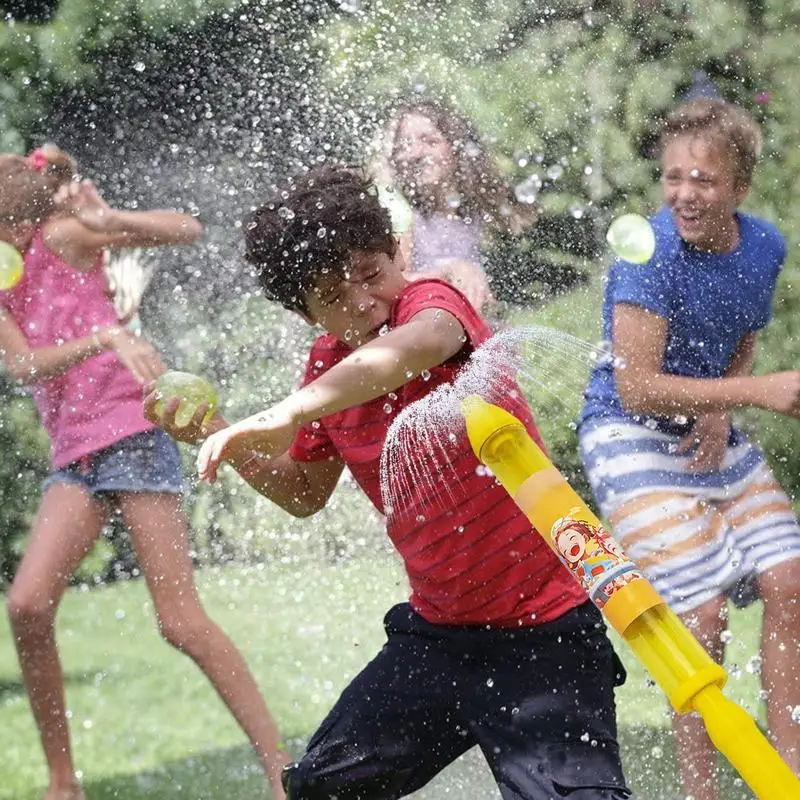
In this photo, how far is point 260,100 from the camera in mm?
6938

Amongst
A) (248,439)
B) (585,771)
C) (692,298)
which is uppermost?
(692,298)

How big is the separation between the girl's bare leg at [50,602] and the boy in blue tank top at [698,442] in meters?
1.07

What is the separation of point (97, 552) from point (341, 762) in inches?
169

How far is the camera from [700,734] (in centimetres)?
297

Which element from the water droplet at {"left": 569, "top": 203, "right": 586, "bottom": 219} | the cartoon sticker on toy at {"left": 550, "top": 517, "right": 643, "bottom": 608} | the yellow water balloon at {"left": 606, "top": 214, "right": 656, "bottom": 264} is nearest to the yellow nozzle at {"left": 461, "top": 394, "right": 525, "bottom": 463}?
the cartoon sticker on toy at {"left": 550, "top": 517, "right": 643, "bottom": 608}

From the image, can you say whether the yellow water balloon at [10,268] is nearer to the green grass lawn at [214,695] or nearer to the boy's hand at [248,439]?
the green grass lawn at [214,695]

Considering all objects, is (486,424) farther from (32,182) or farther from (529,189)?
(529,189)

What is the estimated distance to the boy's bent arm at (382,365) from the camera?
1.92 metres

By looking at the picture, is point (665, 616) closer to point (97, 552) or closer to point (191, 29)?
point (97, 552)

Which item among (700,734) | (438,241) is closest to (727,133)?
(438,241)

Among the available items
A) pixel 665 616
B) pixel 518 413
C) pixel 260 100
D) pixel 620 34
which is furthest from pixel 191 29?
pixel 665 616

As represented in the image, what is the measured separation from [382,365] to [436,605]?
1.37 feet

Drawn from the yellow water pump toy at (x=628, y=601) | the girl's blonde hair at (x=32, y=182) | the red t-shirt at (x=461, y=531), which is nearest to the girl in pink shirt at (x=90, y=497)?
the girl's blonde hair at (x=32, y=182)

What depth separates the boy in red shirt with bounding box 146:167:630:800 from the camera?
80.5 inches
